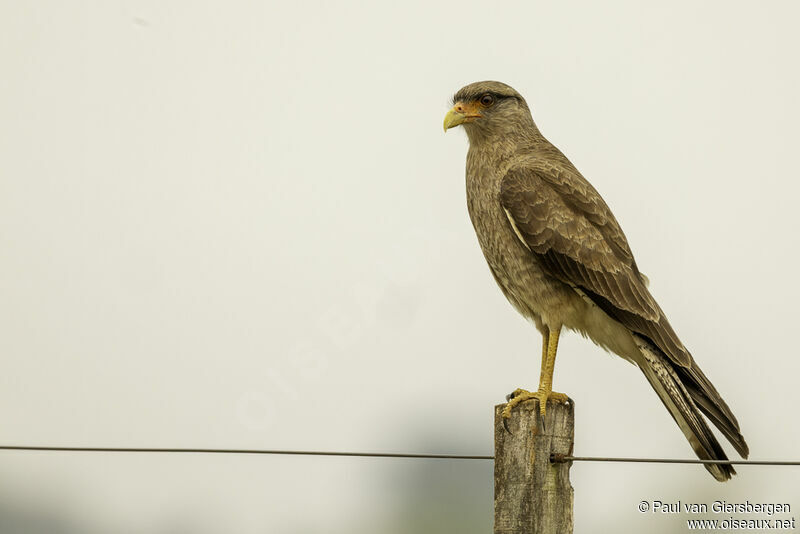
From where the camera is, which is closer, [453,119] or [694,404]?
[694,404]

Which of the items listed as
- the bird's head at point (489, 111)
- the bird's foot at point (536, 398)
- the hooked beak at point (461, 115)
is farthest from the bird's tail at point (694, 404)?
the hooked beak at point (461, 115)

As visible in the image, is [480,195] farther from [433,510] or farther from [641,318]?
[433,510]

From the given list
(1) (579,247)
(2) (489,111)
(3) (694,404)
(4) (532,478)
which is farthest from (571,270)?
(4) (532,478)

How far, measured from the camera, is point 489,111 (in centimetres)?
710

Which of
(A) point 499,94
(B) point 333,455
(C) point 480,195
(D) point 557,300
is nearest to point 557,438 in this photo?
(B) point 333,455

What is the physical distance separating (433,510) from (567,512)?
31.9 meters

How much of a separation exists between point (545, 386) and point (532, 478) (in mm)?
741

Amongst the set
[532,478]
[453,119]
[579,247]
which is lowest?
[532,478]

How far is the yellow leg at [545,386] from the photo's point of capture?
16.3 feet

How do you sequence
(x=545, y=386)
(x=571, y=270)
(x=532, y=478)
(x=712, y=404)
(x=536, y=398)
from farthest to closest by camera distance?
(x=571, y=270)
(x=712, y=404)
(x=545, y=386)
(x=536, y=398)
(x=532, y=478)

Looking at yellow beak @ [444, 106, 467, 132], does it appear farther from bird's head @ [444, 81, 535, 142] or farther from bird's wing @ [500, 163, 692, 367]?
bird's wing @ [500, 163, 692, 367]

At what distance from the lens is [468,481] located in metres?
34.2

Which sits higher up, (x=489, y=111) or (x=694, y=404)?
(x=489, y=111)

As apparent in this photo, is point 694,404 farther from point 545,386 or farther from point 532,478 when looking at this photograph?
point 532,478
